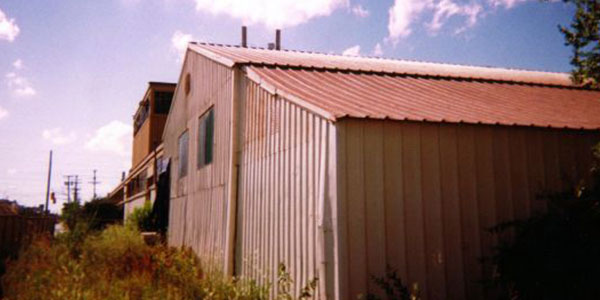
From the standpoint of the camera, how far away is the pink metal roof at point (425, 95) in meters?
5.39

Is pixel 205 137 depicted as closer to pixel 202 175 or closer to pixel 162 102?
pixel 202 175

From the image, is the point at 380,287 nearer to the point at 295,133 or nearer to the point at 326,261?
the point at 326,261

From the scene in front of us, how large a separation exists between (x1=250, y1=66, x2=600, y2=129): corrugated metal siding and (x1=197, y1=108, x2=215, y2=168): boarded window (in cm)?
271

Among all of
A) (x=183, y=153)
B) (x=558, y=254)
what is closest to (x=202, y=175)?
(x=183, y=153)

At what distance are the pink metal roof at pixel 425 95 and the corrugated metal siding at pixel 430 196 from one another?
23 cm

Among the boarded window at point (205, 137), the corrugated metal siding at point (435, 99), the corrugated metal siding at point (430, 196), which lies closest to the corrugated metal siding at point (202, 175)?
the boarded window at point (205, 137)

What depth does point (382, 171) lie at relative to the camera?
4.83m

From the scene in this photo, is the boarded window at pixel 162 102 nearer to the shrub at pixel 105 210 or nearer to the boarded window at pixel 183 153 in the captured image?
the shrub at pixel 105 210

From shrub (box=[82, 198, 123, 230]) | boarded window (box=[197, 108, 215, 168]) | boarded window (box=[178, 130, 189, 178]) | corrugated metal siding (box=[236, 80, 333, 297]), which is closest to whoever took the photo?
corrugated metal siding (box=[236, 80, 333, 297])

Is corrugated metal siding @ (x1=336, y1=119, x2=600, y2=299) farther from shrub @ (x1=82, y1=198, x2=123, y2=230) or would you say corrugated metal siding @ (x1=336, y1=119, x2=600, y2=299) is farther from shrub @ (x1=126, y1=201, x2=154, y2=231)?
shrub @ (x1=82, y1=198, x2=123, y2=230)

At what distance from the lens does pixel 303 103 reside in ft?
17.7

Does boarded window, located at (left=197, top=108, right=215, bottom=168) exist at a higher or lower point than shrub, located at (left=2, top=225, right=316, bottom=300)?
higher

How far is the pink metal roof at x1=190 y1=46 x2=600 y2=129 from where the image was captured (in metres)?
5.39

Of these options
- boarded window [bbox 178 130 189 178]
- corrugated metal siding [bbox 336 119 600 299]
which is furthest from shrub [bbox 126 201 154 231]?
corrugated metal siding [bbox 336 119 600 299]
